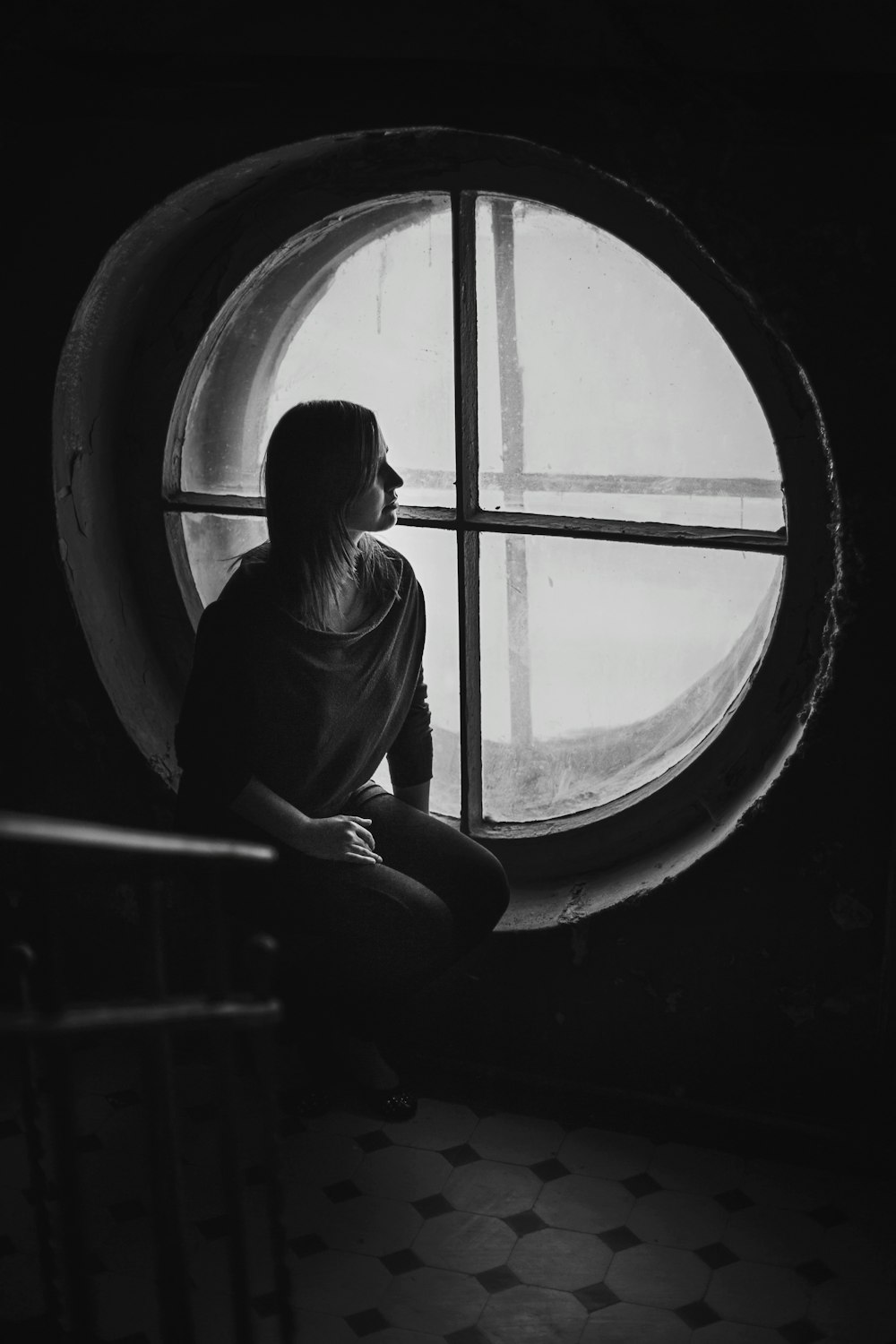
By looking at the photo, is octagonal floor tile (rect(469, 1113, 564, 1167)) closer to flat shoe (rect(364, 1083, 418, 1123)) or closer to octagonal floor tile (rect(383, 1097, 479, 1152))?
octagonal floor tile (rect(383, 1097, 479, 1152))

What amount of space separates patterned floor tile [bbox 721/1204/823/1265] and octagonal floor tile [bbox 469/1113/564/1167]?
1.89 feet

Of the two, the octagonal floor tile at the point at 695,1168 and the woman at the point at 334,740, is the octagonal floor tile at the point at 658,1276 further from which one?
the woman at the point at 334,740

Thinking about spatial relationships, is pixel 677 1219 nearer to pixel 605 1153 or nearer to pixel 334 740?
pixel 605 1153

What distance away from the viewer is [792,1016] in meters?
3.97

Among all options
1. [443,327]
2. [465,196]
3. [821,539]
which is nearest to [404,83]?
[465,196]

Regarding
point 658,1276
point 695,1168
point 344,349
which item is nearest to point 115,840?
point 658,1276

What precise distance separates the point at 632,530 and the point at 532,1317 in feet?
6.70

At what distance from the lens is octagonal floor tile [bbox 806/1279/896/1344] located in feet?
11.0

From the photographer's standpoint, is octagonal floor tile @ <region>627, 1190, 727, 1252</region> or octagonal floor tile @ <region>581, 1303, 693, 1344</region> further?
octagonal floor tile @ <region>627, 1190, 727, 1252</region>

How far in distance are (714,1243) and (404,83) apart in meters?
3.01

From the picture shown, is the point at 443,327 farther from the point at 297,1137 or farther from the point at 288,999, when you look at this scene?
the point at 297,1137

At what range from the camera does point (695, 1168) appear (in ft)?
13.1

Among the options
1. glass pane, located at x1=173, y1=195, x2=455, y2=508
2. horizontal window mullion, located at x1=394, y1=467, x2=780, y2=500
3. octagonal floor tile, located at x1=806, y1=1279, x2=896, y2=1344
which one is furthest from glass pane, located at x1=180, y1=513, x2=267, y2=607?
octagonal floor tile, located at x1=806, y1=1279, x2=896, y2=1344

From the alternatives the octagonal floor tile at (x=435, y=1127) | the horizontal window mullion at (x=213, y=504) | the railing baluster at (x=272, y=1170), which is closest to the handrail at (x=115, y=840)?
the railing baluster at (x=272, y=1170)
